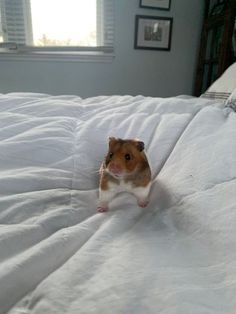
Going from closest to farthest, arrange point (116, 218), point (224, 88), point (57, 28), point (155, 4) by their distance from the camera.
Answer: point (116, 218) < point (224, 88) < point (155, 4) < point (57, 28)

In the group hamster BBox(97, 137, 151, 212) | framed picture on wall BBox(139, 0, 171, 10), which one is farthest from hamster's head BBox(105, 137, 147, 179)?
framed picture on wall BBox(139, 0, 171, 10)

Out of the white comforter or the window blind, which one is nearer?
the white comforter

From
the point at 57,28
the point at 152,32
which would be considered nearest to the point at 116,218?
the point at 152,32

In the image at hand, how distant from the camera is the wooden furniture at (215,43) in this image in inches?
70.6

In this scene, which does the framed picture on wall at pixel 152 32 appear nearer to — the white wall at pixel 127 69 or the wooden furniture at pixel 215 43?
the white wall at pixel 127 69

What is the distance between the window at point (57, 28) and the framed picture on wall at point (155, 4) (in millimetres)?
264

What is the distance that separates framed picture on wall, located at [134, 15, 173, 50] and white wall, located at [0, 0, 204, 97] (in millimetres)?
38

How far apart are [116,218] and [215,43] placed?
2.00 meters

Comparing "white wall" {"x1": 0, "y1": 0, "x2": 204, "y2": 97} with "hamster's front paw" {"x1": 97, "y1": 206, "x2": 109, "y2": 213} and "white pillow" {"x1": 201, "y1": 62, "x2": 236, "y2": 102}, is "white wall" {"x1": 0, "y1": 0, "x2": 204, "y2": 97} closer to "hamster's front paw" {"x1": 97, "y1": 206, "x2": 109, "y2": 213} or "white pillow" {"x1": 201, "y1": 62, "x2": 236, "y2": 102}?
"white pillow" {"x1": 201, "y1": 62, "x2": 236, "y2": 102}

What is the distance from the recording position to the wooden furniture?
5.88 feet

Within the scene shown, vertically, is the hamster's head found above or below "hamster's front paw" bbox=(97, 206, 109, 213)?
above

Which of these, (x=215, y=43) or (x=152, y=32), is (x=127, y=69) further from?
(x=215, y=43)

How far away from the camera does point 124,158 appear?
59 cm

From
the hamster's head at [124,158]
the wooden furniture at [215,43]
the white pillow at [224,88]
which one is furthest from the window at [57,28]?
the hamster's head at [124,158]
